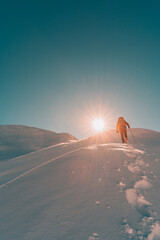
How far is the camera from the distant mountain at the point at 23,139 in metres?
17.1

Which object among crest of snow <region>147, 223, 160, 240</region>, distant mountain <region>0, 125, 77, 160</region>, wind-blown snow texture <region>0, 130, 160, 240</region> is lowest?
crest of snow <region>147, 223, 160, 240</region>

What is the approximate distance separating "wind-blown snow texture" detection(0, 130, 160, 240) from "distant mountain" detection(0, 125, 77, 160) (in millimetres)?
13274

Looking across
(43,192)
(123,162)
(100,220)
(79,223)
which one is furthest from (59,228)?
(123,162)

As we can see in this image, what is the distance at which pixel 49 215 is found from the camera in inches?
103

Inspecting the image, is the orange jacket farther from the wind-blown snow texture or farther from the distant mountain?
the distant mountain

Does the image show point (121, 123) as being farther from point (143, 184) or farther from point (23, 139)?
point (23, 139)

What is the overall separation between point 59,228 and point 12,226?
0.79 metres

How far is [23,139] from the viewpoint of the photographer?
20.4 metres

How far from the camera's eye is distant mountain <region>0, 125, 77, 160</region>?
1711 centimetres

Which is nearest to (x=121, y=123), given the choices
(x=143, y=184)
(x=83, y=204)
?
(x=143, y=184)

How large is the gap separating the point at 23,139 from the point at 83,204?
63.0 feet

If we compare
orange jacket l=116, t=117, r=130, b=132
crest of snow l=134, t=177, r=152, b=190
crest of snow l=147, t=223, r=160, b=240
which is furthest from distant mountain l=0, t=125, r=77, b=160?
crest of snow l=147, t=223, r=160, b=240

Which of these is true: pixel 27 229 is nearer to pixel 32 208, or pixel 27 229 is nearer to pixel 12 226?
pixel 12 226

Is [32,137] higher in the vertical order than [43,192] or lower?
higher
